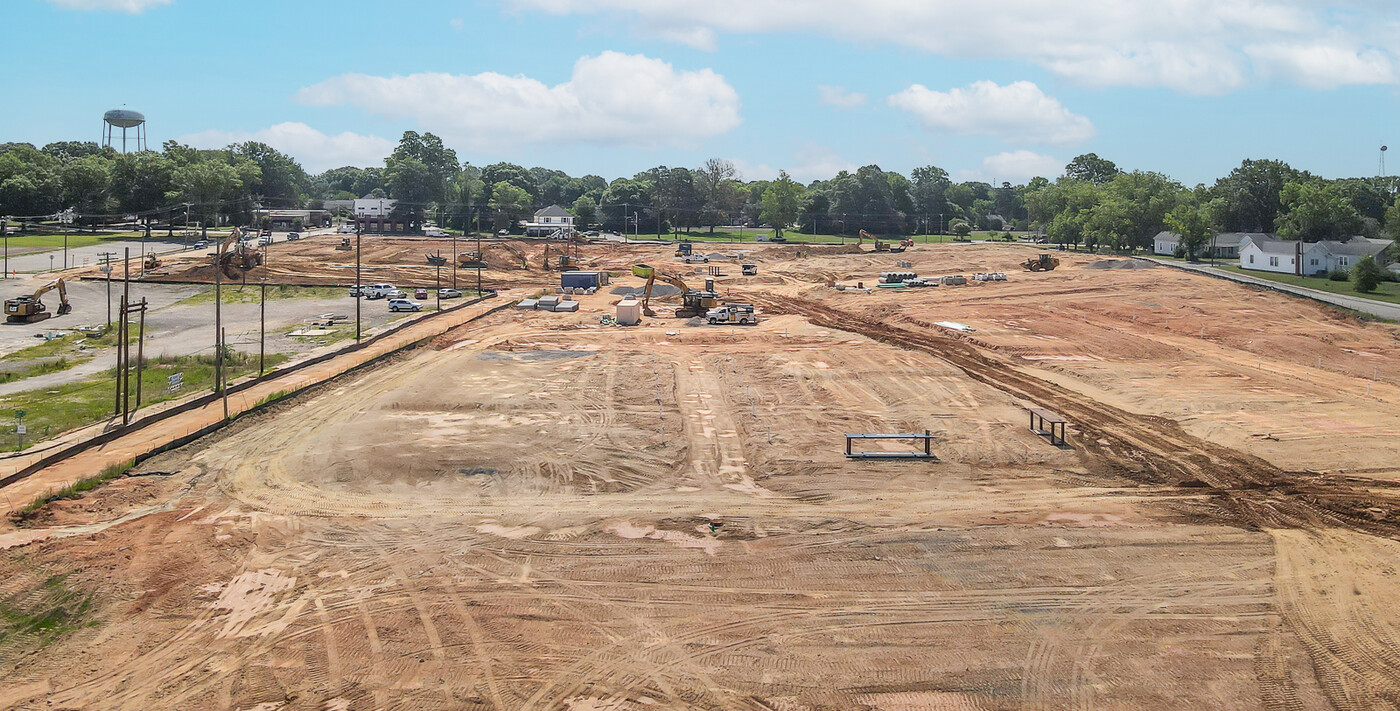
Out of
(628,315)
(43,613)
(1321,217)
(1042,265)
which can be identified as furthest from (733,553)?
(1321,217)

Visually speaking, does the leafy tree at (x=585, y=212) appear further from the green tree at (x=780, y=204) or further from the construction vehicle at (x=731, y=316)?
the construction vehicle at (x=731, y=316)

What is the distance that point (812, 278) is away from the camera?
91625mm

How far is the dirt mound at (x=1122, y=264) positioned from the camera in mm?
90188

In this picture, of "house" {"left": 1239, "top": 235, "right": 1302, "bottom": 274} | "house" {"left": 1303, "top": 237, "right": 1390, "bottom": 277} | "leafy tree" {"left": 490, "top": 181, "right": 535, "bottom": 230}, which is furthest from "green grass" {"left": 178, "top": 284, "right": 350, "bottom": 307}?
"house" {"left": 1303, "top": 237, "right": 1390, "bottom": 277}

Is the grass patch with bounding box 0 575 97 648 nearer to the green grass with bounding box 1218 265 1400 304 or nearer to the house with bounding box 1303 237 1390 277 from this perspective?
the green grass with bounding box 1218 265 1400 304

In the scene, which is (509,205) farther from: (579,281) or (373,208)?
(579,281)

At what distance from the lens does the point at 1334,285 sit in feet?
243

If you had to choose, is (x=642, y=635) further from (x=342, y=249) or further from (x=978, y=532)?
(x=342, y=249)

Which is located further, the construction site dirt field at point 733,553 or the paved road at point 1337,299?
the paved road at point 1337,299

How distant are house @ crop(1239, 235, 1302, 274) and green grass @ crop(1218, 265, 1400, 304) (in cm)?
151

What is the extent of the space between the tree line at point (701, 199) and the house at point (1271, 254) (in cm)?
490

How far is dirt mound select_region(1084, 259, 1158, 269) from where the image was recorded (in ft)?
296

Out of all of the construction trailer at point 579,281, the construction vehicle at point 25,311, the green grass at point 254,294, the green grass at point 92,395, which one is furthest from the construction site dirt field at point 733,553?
the construction trailer at point 579,281

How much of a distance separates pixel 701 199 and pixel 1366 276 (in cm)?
10961
